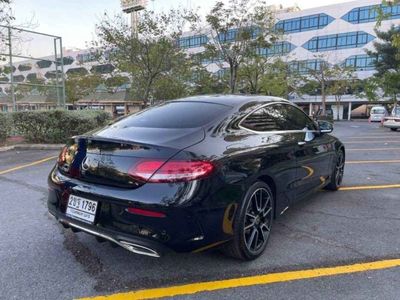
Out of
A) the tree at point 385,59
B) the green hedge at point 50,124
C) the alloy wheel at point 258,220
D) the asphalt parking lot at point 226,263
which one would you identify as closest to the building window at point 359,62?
the tree at point 385,59

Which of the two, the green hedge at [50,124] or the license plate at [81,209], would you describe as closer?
the license plate at [81,209]

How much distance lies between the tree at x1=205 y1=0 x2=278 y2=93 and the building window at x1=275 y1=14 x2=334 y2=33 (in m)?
31.9

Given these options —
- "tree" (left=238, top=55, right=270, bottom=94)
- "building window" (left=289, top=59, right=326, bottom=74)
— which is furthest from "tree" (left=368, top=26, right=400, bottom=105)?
"tree" (left=238, top=55, right=270, bottom=94)

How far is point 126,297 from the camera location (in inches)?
102

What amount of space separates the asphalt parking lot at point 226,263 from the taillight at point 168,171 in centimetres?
87

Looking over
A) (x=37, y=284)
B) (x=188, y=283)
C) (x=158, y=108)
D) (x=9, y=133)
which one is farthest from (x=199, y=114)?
(x=9, y=133)

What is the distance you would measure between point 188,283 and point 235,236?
0.53 meters

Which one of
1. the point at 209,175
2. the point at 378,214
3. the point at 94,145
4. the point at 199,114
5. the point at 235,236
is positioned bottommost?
the point at 378,214

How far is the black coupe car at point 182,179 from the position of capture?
2.58 metres

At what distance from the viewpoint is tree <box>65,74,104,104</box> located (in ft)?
145

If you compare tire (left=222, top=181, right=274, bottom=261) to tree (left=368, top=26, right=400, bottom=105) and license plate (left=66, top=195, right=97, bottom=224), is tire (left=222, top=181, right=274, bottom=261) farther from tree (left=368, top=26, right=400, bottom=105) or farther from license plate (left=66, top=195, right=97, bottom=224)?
tree (left=368, top=26, right=400, bottom=105)

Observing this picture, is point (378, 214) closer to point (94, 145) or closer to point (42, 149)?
point (94, 145)

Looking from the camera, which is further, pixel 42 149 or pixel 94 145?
pixel 42 149

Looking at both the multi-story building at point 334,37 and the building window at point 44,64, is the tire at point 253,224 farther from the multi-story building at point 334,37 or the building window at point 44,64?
the multi-story building at point 334,37
